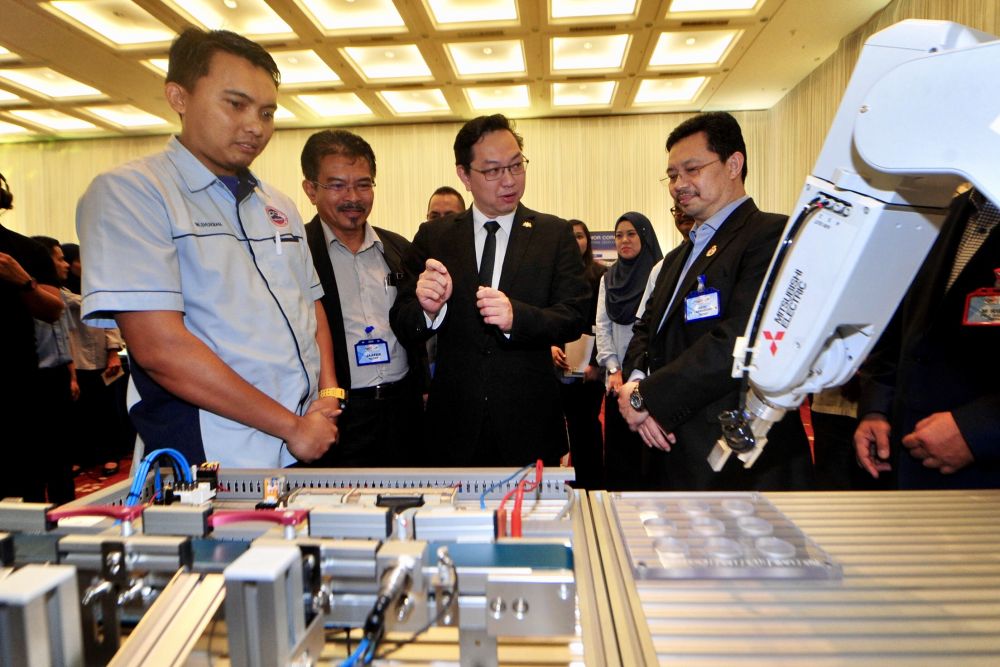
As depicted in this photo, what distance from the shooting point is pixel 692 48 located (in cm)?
612

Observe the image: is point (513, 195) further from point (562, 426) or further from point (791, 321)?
point (791, 321)

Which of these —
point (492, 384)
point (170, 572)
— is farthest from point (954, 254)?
point (170, 572)

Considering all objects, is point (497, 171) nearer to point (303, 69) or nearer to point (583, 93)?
point (303, 69)

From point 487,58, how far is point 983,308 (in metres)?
5.83

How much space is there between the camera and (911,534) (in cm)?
81

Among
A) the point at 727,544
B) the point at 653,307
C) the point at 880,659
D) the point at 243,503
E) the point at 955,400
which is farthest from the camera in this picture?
the point at 653,307

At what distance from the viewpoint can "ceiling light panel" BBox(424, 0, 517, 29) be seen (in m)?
5.25

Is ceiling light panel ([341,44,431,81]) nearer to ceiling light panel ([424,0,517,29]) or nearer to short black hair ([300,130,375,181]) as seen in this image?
ceiling light panel ([424,0,517,29])

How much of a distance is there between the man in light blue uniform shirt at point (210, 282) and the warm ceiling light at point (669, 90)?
6.41 meters

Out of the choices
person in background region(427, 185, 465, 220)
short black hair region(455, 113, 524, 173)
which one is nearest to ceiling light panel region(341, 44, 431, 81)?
person in background region(427, 185, 465, 220)

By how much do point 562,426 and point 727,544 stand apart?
44.4 inches

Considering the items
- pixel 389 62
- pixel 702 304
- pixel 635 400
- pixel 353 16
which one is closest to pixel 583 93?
pixel 389 62

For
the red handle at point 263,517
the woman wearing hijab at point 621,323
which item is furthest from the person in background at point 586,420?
the red handle at point 263,517

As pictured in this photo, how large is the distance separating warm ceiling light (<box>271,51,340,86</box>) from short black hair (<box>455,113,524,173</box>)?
16.1ft
